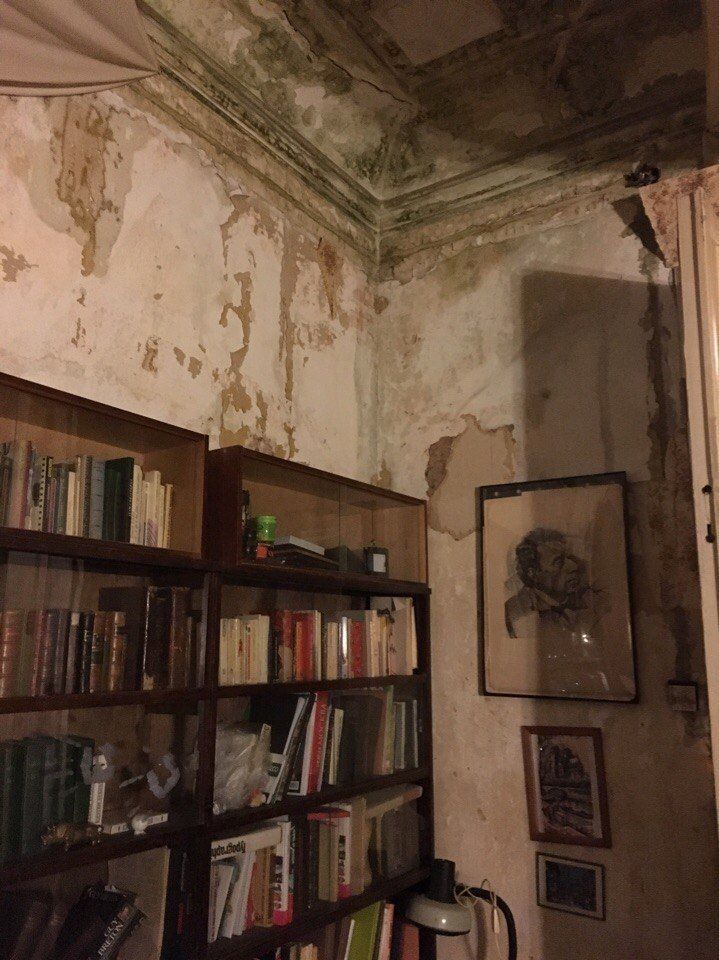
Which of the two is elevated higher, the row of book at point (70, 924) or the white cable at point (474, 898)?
the row of book at point (70, 924)

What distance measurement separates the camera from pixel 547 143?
335 centimetres

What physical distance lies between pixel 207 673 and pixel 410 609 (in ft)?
4.00

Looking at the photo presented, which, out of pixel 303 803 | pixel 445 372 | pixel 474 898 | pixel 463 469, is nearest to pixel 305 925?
pixel 303 803

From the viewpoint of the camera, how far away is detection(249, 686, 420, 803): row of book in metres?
2.50

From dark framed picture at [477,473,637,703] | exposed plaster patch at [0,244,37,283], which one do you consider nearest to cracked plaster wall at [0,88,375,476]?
exposed plaster patch at [0,244,37,283]

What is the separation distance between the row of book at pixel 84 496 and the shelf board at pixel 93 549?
4 centimetres

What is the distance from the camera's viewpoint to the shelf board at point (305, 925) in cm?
216

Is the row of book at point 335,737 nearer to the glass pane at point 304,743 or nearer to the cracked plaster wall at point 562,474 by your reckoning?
the glass pane at point 304,743

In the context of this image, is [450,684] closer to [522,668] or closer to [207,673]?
[522,668]

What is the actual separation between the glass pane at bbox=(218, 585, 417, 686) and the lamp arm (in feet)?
2.92

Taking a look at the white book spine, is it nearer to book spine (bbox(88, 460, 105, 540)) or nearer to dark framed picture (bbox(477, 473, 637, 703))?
book spine (bbox(88, 460, 105, 540))

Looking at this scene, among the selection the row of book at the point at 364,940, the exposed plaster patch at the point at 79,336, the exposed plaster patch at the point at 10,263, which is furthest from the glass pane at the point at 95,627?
the row of book at the point at 364,940

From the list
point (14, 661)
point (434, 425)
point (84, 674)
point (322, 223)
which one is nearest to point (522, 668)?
point (434, 425)

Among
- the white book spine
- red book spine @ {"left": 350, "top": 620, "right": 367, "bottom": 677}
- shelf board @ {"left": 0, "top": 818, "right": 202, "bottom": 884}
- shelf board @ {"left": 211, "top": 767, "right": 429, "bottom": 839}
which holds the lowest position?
shelf board @ {"left": 211, "top": 767, "right": 429, "bottom": 839}
